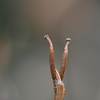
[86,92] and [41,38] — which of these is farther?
[41,38]

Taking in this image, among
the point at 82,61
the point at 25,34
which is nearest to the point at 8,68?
the point at 25,34

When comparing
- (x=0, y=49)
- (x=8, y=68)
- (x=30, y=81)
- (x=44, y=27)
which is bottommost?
(x=30, y=81)

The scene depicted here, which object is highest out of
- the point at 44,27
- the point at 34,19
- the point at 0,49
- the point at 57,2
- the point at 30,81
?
the point at 57,2

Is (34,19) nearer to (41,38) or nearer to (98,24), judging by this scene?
(41,38)

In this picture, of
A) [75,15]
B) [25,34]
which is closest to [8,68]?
[25,34]

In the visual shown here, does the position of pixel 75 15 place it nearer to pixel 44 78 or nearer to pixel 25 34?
pixel 25 34

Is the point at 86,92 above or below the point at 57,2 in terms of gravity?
below
